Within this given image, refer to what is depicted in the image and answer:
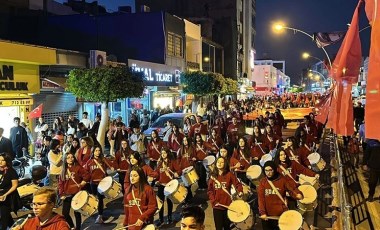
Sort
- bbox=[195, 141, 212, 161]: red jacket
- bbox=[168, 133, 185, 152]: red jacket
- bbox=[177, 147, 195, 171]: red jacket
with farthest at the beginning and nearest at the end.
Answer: bbox=[168, 133, 185, 152]: red jacket, bbox=[195, 141, 212, 161]: red jacket, bbox=[177, 147, 195, 171]: red jacket

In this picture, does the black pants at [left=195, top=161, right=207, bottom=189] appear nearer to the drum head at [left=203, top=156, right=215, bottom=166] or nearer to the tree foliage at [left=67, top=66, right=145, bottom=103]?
the drum head at [left=203, top=156, right=215, bottom=166]

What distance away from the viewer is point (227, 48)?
199 ft

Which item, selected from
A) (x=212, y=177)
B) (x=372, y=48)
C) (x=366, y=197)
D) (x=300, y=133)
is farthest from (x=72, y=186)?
(x=300, y=133)

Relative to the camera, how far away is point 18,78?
1567 cm

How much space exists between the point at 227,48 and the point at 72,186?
176 feet

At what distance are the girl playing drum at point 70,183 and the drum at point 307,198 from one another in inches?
164

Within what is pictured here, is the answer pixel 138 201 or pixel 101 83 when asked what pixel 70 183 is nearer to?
pixel 138 201

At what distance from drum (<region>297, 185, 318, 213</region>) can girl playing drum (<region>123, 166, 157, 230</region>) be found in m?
2.85

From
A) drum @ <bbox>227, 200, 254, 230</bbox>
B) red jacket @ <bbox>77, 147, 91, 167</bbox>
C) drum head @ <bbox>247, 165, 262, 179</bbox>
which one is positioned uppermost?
red jacket @ <bbox>77, 147, 91, 167</bbox>

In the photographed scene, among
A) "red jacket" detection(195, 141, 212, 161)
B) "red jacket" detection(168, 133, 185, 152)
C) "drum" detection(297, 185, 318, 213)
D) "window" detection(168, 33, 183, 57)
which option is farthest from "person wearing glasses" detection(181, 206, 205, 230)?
"window" detection(168, 33, 183, 57)

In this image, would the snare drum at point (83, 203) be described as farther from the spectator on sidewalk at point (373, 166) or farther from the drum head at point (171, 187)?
the spectator on sidewalk at point (373, 166)

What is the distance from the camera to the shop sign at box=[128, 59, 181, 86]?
24.4 metres

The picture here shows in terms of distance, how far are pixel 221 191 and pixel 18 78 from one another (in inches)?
419

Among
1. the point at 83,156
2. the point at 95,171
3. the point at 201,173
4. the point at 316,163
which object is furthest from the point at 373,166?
the point at 83,156
